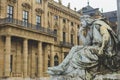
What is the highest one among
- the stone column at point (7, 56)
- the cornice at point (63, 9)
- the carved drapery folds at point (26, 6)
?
the cornice at point (63, 9)

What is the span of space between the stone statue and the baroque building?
25602 mm

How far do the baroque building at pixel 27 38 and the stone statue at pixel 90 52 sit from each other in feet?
84.0

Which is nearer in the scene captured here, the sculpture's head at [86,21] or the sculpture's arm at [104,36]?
the sculpture's arm at [104,36]

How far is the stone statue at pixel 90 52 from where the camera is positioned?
799 cm

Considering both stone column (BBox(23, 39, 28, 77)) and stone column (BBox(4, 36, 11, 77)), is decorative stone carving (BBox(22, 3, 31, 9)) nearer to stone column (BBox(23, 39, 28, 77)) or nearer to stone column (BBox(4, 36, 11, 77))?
stone column (BBox(23, 39, 28, 77))

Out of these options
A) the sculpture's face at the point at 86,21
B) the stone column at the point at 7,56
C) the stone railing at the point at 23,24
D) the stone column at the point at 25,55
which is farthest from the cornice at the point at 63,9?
the sculpture's face at the point at 86,21

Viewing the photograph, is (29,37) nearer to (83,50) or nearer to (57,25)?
(57,25)

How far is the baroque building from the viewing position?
34.7 metres

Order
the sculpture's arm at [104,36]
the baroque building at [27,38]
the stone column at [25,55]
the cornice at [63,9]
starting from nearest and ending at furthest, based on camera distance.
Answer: the sculpture's arm at [104,36]
the baroque building at [27,38]
the stone column at [25,55]
the cornice at [63,9]

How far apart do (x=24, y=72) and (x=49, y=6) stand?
621 inches

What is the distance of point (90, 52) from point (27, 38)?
29.2 metres

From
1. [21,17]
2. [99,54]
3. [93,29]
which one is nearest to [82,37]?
[93,29]

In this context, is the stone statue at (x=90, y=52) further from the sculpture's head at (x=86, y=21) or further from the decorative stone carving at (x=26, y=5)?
the decorative stone carving at (x=26, y=5)

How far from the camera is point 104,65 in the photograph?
816 cm
